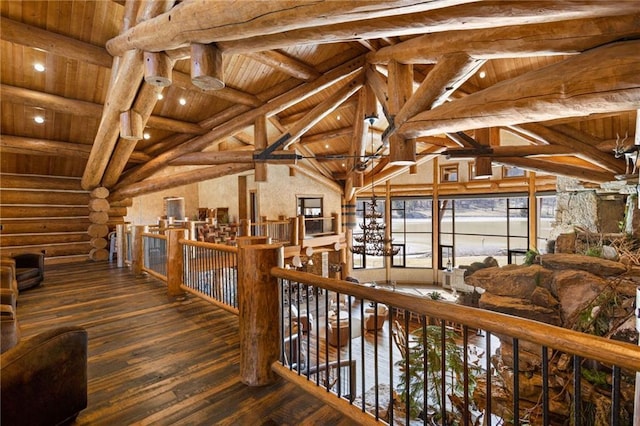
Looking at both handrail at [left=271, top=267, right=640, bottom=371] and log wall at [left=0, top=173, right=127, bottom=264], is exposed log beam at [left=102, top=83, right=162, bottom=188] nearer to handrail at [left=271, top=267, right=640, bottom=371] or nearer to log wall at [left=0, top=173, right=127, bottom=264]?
log wall at [left=0, top=173, right=127, bottom=264]

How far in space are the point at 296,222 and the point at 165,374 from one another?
7474 mm

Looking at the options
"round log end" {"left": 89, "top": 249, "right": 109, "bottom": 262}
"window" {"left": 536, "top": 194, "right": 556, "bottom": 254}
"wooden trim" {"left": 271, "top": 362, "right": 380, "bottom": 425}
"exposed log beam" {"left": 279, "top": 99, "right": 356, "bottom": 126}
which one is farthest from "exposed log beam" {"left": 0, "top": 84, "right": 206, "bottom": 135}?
"window" {"left": 536, "top": 194, "right": 556, "bottom": 254}

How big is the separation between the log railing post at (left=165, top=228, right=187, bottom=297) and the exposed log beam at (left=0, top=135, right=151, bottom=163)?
422cm

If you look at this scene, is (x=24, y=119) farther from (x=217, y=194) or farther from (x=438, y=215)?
(x=438, y=215)

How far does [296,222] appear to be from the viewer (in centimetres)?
989

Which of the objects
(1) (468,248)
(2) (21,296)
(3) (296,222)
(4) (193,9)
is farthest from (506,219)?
(2) (21,296)

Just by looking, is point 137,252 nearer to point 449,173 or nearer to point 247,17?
point 247,17

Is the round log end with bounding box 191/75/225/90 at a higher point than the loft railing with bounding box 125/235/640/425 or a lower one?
higher

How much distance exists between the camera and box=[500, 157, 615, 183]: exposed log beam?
6.22 metres

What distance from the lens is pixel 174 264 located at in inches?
179

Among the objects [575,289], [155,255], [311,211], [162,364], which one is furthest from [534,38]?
[311,211]

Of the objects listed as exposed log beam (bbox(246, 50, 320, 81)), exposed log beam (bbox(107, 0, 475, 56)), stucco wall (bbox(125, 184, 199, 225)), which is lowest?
stucco wall (bbox(125, 184, 199, 225))

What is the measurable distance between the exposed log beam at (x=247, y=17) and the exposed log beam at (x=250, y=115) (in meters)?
3.56

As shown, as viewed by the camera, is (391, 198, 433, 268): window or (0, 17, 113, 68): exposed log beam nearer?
(0, 17, 113, 68): exposed log beam
